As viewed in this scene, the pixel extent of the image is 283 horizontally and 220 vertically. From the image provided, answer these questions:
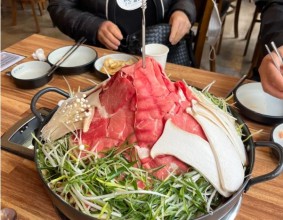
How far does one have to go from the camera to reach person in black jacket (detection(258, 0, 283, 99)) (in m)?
0.91

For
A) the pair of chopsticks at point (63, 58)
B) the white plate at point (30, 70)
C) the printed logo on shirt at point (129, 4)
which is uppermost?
the printed logo on shirt at point (129, 4)

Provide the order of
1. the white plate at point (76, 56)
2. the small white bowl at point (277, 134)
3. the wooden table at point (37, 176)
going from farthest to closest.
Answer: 1. the white plate at point (76, 56)
2. the small white bowl at point (277, 134)
3. the wooden table at point (37, 176)

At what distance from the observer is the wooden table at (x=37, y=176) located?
0.74 metres

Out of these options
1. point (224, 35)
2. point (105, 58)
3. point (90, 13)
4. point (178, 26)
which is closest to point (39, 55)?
point (105, 58)

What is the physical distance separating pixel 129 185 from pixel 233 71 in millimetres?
2652

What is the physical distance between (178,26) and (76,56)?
1.77ft

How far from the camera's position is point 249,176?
632 millimetres

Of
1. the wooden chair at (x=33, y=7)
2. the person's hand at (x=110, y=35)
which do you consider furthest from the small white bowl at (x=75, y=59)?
the wooden chair at (x=33, y=7)

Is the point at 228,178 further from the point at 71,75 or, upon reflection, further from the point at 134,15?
the point at 134,15

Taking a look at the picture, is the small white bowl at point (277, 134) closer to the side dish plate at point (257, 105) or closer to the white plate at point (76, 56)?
the side dish plate at point (257, 105)

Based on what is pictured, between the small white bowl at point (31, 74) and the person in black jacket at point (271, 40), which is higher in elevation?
the person in black jacket at point (271, 40)

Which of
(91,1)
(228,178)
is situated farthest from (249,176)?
(91,1)

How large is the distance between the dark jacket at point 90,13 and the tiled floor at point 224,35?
1.45 meters

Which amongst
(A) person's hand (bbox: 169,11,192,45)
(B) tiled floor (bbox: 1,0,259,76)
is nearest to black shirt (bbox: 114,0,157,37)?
(A) person's hand (bbox: 169,11,192,45)
